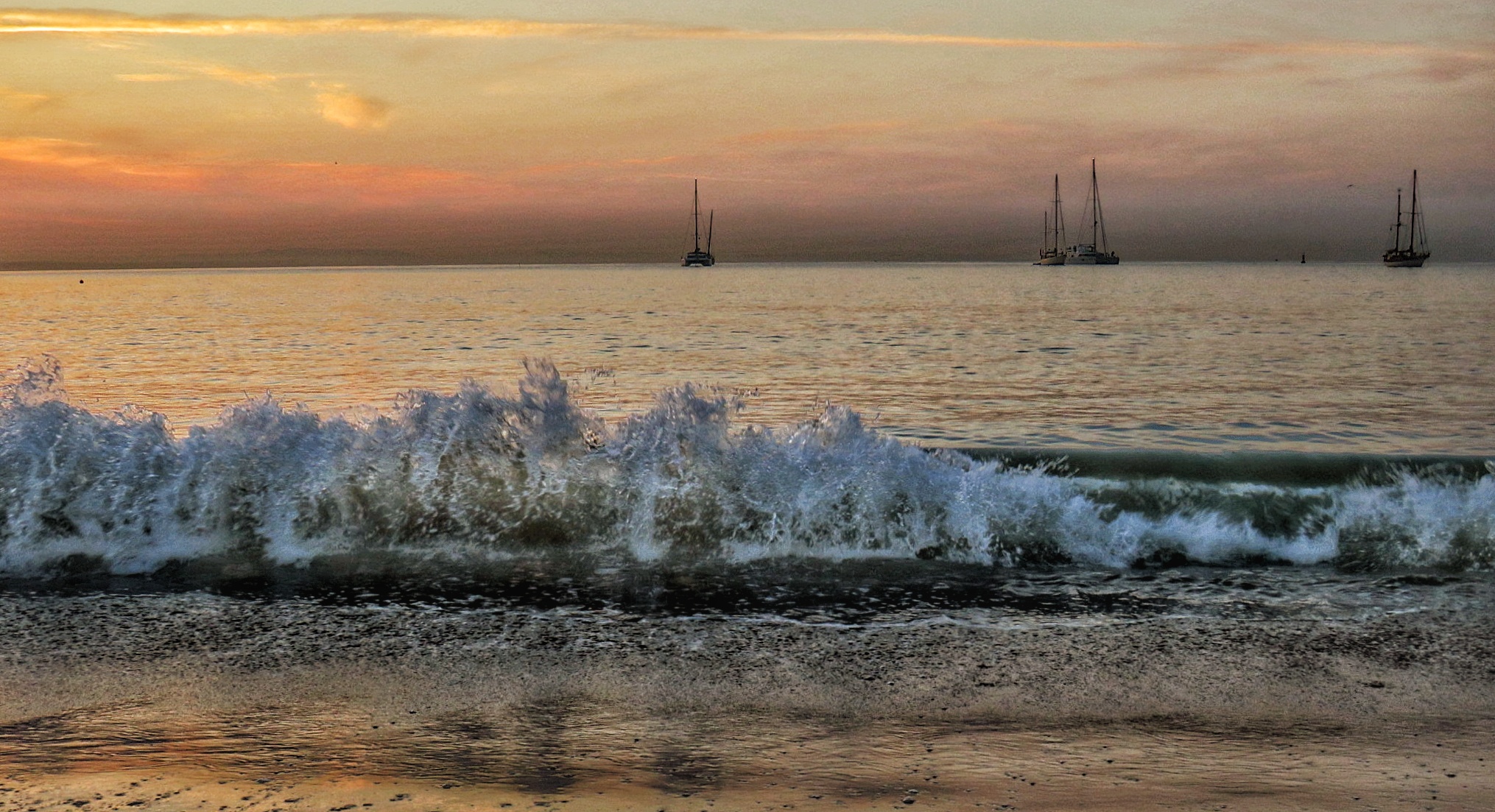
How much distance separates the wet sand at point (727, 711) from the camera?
359 centimetres

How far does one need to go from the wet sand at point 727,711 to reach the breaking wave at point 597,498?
1440 millimetres

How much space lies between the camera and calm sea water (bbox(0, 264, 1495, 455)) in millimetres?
13945

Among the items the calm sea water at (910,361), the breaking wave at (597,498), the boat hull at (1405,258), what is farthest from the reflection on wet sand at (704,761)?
the boat hull at (1405,258)

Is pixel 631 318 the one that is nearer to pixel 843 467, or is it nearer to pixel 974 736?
pixel 843 467

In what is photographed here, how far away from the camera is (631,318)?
39.9m

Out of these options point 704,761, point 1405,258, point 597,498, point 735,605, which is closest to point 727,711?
point 704,761

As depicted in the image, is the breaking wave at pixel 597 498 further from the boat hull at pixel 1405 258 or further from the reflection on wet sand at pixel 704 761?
the boat hull at pixel 1405 258

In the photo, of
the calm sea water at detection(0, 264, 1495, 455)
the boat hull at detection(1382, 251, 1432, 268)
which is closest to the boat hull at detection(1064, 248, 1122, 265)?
the boat hull at detection(1382, 251, 1432, 268)

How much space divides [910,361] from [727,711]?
60.1 feet

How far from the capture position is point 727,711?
4.40 m

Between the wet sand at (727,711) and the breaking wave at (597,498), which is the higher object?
the breaking wave at (597,498)

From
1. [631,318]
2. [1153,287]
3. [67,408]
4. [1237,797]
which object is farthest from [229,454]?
[1153,287]

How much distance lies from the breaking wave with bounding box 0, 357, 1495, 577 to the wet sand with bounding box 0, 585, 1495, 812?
144 cm

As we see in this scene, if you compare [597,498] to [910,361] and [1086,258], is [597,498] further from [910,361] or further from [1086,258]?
[1086,258]
